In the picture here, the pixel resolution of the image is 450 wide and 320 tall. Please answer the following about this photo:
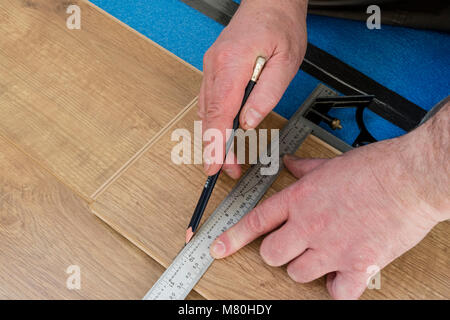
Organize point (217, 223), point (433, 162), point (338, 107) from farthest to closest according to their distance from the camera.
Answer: point (338, 107) → point (217, 223) → point (433, 162)

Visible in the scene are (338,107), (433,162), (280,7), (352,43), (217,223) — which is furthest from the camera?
(352,43)

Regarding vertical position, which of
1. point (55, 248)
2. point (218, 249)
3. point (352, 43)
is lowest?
point (55, 248)

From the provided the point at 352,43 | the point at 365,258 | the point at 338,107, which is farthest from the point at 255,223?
the point at 352,43

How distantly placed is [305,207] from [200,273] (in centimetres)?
29

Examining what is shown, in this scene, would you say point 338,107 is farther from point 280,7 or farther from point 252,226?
point 252,226

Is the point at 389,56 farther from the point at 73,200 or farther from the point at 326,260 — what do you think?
the point at 73,200

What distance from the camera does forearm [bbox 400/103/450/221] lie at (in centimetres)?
86

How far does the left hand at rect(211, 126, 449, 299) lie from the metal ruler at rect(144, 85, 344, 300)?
43 mm

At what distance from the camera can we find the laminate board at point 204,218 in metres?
0.91

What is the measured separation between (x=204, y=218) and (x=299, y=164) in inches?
11.4

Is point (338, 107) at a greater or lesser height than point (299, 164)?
greater

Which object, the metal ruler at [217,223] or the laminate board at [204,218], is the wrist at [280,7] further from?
the laminate board at [204,218]

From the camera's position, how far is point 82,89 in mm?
1157
